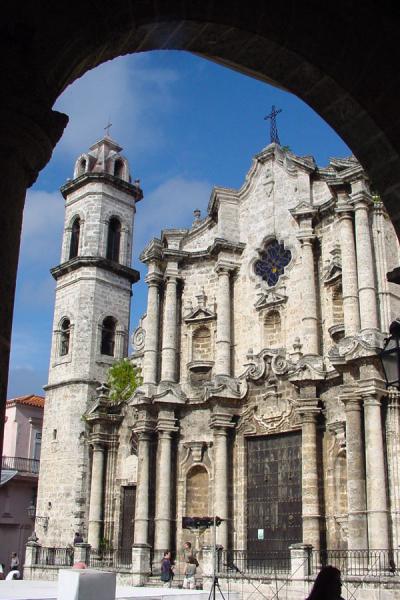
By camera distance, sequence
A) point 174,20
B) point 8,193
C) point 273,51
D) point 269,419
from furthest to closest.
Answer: point 269,419, point 273,51, point 174,20, point 8,193

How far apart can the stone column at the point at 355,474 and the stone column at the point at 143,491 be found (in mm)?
6782

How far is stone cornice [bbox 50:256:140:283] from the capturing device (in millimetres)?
27250

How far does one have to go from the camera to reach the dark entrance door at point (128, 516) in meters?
22.3

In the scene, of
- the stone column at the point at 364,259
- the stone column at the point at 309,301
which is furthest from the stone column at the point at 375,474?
the stone column at the point at 309,301

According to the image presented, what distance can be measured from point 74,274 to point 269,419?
11.1m

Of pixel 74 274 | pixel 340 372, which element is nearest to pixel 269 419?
pixel 340 372

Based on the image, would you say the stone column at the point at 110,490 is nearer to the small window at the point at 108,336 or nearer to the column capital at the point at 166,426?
the column capital at the point at 166,426

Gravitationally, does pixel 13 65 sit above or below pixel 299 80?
below

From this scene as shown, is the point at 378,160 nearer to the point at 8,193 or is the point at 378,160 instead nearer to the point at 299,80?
the point at 299,80

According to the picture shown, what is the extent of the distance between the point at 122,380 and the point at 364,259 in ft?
34.8

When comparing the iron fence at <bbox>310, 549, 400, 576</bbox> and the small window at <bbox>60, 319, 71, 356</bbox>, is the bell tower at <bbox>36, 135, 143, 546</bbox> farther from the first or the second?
the iron fence at <bbox>310, 549, 400, 576</bbox>

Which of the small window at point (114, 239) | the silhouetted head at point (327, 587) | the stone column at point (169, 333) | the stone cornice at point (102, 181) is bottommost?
the silhouetted head at point (327, 587)

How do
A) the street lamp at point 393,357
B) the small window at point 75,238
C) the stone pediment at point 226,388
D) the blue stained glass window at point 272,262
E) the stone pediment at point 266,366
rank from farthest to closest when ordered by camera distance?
1. the small window at point 75,238
2. the blue stained glass window at point 272,262
3. the stone pediment at point 226,388
4. the stone pediment at point 266,366
5. the street lamp at point 393,357

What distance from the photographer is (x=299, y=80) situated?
559 cm
